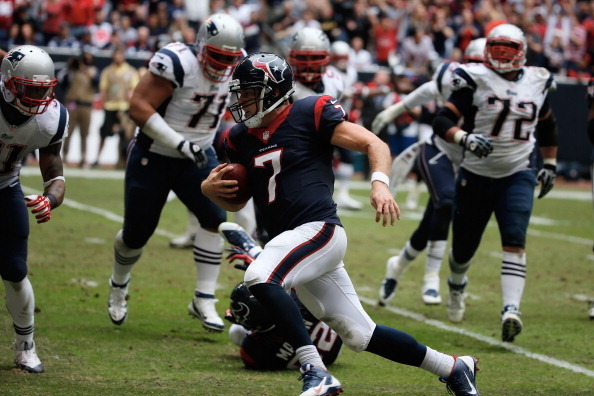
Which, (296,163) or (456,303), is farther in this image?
(456,303)

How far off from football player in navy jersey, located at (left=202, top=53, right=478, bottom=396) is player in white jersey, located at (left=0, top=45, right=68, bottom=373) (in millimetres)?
970

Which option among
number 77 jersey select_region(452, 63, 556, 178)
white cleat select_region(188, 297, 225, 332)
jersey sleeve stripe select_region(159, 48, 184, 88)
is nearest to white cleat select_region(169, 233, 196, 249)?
white cleat select_region(188, 297, 225, 332)

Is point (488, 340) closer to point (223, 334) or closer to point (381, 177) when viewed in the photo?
point (223, 334)

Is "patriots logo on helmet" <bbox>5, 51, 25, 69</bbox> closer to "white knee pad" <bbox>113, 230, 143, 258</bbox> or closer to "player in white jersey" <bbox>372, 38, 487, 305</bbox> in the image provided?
"white knee pad" <bbox>113, 230, 143, 258</bbox>

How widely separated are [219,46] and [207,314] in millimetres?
1669

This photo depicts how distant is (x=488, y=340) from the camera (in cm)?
610

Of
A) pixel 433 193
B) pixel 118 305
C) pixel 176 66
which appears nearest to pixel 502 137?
pixel 433 193

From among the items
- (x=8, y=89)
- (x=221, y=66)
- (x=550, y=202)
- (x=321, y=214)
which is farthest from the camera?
(x=550, y=202)

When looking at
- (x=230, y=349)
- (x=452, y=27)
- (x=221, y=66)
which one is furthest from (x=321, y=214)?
(x=452, y=27)

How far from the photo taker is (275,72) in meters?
4.34

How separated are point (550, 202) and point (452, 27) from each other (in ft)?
19.2

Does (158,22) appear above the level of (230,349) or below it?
below

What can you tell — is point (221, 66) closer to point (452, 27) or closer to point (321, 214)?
point (321, 214)

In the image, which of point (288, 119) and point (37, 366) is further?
point (37, 366)
